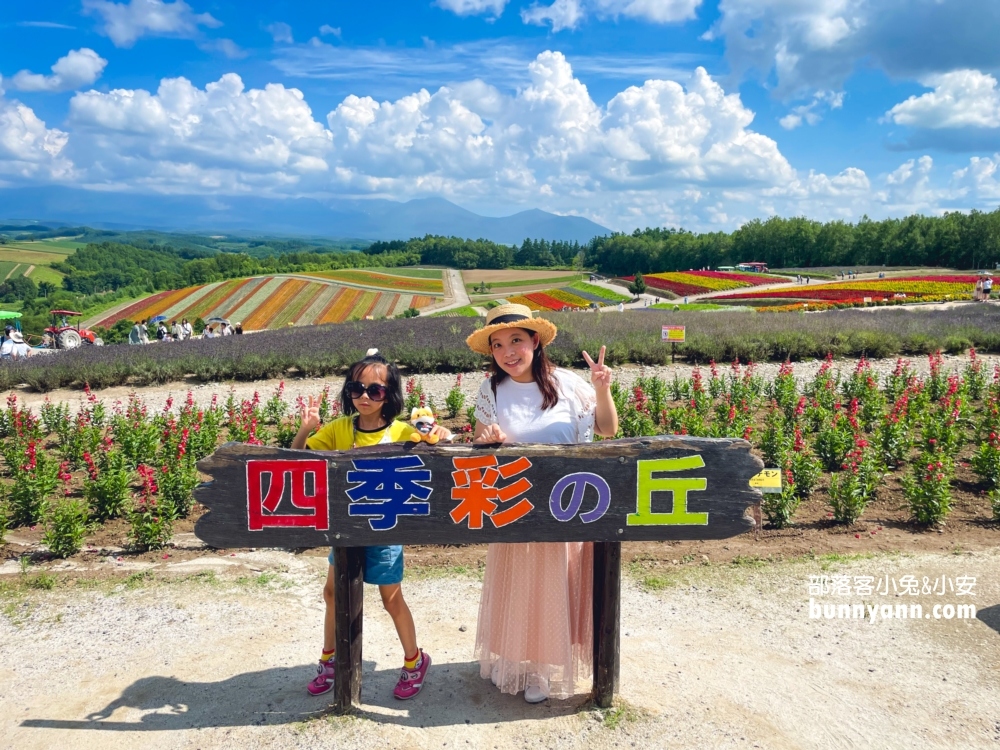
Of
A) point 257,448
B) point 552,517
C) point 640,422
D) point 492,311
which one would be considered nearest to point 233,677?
point 257,448

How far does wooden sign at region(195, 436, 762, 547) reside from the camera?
9.65 feet

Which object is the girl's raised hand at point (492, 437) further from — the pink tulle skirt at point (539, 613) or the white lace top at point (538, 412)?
the pink tulle skirt at point (539, 613)

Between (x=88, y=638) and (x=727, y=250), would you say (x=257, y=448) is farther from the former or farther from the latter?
(x=727, y=250)

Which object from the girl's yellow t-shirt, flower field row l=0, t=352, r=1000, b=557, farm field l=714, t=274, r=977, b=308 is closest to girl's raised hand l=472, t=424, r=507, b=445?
Result: the girl's yellow t-shirt

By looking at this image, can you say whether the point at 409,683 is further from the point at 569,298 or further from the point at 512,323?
the point at 569,298

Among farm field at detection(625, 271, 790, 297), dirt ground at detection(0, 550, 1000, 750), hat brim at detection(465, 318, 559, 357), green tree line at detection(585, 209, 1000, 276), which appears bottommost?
dirt ground at detection(0, 550, 1000, 750)

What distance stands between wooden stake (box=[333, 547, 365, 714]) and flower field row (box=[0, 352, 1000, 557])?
9.74 feet

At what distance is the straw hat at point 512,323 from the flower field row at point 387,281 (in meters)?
54.5

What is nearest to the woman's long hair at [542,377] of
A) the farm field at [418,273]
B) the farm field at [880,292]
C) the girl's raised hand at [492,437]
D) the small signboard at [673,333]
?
the girl's raised hand at [492,437]

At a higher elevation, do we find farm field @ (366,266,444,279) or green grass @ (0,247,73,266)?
green grass @ (0,247,73,266)

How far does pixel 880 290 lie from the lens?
36.6 meters

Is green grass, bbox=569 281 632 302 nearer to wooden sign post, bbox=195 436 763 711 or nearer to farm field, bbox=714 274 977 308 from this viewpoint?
farm field, bbox=714 274 977 308

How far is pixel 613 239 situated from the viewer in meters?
94.4

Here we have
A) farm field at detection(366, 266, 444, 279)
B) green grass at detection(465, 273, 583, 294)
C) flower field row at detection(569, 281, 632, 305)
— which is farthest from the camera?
farm field at detection(366, 266, 444, 279)
